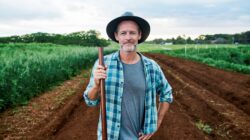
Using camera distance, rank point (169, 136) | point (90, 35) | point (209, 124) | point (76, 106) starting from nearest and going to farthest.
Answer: point (90, 35) < point (169, 136) < point (209, 124) < point (76, 106)

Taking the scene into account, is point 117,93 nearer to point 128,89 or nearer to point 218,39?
point 128,89

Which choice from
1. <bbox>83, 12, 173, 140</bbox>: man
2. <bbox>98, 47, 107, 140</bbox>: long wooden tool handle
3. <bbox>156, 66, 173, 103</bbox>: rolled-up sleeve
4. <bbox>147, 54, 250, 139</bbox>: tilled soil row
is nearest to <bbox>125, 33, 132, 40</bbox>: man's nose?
<bbox>83, 12, 173, 140</bbox>: man

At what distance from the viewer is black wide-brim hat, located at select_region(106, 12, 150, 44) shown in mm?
3117

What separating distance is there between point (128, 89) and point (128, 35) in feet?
1.45

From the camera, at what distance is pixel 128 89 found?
309 centimetres

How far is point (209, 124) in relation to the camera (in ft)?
27.4

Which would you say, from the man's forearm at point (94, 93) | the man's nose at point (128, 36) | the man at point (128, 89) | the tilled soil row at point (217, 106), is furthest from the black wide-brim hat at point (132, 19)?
the tilled soil row at point (217, 106)

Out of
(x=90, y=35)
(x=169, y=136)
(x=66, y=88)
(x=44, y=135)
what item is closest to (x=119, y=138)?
(x=90, y=35)

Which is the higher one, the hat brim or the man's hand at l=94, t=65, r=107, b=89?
the hat brim

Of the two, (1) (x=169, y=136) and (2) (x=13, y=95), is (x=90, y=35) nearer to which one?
(1) (x=169, y=136)

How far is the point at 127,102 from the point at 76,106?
22.2ft

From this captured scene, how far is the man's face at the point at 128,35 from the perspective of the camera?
3049mm

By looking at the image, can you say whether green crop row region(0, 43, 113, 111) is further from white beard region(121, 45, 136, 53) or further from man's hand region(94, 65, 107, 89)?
man's hand region(94, 65, 107, 89)

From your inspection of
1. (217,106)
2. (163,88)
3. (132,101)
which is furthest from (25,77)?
(132,101)
